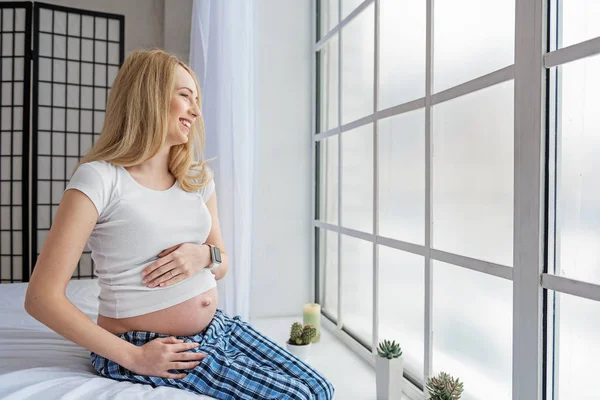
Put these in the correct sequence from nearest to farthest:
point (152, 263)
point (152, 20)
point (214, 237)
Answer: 1. point (152, 263)
2. point (214, 237)
3. point (152, 20)

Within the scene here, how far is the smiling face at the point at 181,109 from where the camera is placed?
1.28 metres

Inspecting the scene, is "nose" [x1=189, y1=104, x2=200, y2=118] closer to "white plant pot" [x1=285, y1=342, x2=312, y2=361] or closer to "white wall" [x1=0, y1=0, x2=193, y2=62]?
"white plant pot" [x1=285, y1=342, x2=312, y2=361]

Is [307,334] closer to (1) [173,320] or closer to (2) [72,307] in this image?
(1) [173,320]

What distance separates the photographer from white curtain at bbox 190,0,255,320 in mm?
1923

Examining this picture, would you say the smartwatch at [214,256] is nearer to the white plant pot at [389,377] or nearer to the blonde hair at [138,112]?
the blonde hair at [138,112]

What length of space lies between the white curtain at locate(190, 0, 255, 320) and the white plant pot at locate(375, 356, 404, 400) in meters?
0.74

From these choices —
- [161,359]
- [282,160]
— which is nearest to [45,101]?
[282,160]

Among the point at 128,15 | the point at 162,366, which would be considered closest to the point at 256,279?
the point at 162,366

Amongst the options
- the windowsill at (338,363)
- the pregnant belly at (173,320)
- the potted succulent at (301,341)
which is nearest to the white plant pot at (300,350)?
the potted succulent at (301,341)

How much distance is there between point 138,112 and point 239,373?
686mm

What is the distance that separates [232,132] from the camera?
75.7 inches

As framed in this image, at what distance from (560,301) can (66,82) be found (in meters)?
3.17

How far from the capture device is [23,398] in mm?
925

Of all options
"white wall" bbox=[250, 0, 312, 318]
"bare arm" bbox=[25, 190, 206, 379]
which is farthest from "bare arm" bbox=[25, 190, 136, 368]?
"white wall" bbox=[250, 0, 312, 318]
